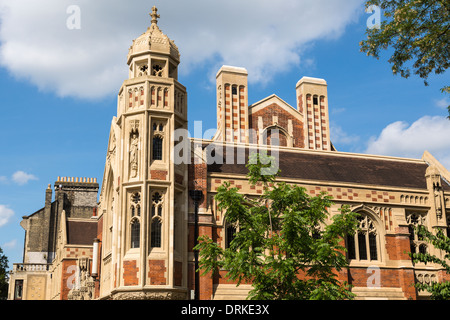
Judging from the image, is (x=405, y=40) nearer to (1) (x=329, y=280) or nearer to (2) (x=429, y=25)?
(2) (x=429, y=25)

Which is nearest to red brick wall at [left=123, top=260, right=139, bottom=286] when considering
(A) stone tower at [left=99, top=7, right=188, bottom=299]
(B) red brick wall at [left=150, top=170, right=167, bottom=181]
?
(A) stone tower at [left=99, top=7, right=188, bottom=299]

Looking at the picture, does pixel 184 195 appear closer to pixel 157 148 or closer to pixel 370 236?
pixel 157 148

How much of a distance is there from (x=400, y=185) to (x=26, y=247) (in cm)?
5311

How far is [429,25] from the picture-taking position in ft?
54.0

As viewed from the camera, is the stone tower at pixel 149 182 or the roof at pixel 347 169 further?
the roof at pixel 347 169

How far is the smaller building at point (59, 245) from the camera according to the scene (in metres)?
40.5

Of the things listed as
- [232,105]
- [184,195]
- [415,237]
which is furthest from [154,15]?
[415,237]

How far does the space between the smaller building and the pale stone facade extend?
674 centimetres

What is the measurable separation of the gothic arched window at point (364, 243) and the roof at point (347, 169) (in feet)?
7.86

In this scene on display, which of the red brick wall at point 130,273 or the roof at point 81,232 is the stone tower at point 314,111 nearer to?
the roof at point 81,232

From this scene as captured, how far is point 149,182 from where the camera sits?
78.7 feet

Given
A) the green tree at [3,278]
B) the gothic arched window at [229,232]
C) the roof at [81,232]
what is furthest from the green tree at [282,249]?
the green tree at [3,278]

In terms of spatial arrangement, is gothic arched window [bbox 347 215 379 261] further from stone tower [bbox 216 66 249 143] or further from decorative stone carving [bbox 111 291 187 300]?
stone tower [bbox 216 66 249 143]
